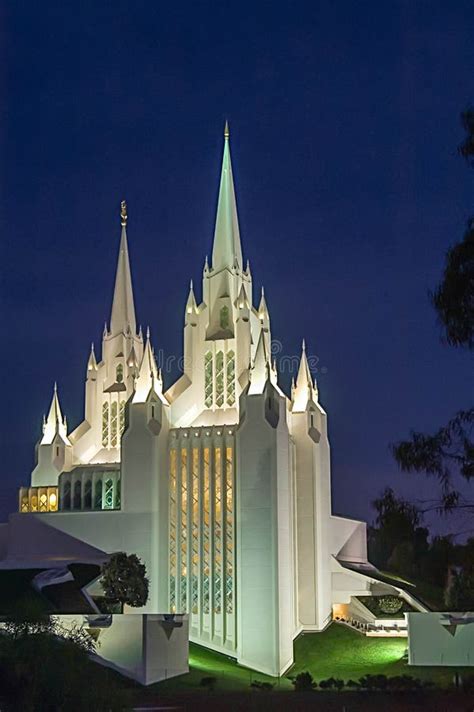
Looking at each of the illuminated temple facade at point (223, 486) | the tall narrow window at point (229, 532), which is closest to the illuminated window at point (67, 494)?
the illuminated temple facade at point (223, 486)

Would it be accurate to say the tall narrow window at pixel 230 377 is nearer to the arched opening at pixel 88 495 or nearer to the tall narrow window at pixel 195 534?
the tall narrow window at pixel 195 534

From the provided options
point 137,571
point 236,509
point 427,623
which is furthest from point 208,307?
point 427,623

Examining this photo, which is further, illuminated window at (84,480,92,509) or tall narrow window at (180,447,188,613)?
illuminated window at (84,480,92,509)

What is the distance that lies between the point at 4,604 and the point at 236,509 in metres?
11.1

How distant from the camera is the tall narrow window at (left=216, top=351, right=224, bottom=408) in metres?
57.4

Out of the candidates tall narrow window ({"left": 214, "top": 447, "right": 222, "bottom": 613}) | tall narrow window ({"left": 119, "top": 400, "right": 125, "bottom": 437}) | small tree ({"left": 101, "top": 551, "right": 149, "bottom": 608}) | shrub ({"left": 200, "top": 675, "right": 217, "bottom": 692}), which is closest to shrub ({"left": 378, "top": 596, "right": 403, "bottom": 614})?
tall narrow window ({"left": 214, "top": 447, "right": 222, "bottom": 613})

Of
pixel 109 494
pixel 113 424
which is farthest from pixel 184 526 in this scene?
pixel 113 424

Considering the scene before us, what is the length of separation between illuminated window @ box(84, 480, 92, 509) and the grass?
398 inches

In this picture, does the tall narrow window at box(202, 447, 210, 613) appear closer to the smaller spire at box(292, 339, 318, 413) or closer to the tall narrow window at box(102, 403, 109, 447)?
the smaller spire at box(292, 339, 318, 413)

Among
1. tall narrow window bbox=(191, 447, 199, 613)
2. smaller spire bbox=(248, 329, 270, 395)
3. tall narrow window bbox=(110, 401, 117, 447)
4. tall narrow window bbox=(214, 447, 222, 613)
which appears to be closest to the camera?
tall narrow window bbox=(214, 447, 222, 613)

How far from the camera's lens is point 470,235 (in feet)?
60.1

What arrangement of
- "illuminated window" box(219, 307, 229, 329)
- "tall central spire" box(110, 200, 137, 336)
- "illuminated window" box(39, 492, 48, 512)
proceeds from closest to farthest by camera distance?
"illuminated window" box(219, 307, 229, 329)
"illuminated window" box(39, 492, 48, 512)
"tall central spire" box(110, 200, 137, 336)

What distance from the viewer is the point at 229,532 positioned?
5184 cm

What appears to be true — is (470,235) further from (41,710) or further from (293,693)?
(293,693)
